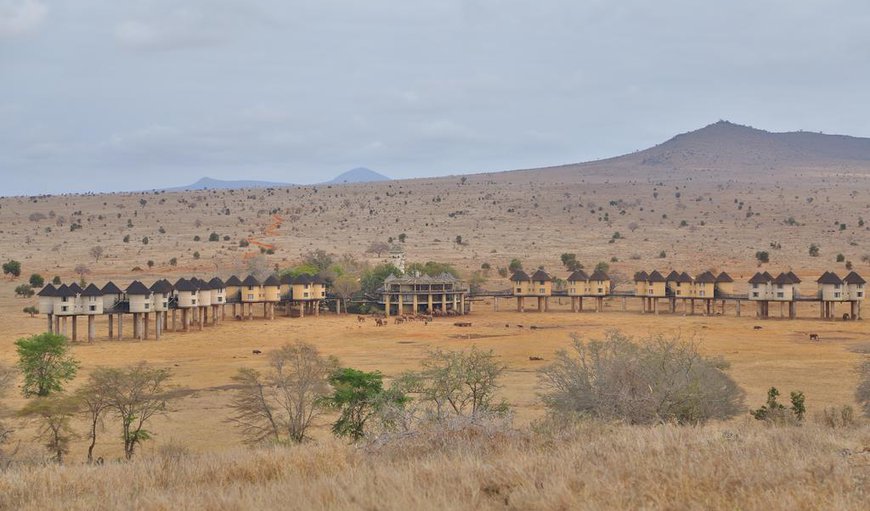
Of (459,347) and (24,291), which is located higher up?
(24,291)

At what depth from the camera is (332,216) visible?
12875 centimetres

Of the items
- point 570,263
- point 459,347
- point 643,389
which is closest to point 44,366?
point 459,347

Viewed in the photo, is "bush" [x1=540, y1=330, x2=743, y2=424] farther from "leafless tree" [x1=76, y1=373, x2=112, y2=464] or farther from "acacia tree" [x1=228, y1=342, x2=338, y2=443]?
"leafless tree" [x1=76, y1=373, x2=112, y2=464]

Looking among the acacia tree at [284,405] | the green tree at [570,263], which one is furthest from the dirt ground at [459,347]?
the green tree at [570,263]

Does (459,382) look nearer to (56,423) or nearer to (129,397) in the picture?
(129,397)

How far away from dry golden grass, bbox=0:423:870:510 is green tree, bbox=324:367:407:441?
1053 centimetres

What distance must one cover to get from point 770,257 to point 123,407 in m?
82.1

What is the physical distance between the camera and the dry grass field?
9688mm

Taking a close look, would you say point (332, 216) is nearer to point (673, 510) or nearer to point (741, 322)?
point (741, 322)

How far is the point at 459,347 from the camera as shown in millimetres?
48656

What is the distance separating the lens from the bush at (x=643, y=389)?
2048cm

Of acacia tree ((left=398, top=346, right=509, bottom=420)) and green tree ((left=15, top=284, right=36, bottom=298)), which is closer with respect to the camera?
acacia tree ((left=398, top=346, right=509, bottom=420))

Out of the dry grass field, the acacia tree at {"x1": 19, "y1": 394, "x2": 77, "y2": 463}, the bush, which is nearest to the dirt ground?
the dry grass field

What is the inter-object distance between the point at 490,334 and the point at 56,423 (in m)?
34.8
